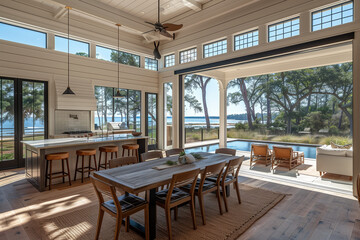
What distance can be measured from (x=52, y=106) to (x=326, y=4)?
718 centimetres

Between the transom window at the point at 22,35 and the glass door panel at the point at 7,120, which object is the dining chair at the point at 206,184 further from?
the transom window at the point at 22,35

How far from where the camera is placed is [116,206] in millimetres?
2178

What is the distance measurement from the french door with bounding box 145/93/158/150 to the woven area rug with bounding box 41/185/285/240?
528 cm

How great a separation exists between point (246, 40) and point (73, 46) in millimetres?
5153

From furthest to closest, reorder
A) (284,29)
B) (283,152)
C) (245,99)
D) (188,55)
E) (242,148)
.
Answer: (245,99) < (242,148) < (188,55) < (283,152) < (284,29)

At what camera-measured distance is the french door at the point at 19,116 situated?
5.59 metres

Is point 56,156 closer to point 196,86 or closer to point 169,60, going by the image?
point 169,60

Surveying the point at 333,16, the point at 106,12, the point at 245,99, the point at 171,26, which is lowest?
the point at 245,99

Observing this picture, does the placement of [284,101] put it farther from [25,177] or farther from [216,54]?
[25,177]

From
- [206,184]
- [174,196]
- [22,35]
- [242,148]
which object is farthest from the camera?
[242,148]

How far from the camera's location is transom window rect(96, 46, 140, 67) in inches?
289

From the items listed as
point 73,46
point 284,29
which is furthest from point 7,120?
point 284,29

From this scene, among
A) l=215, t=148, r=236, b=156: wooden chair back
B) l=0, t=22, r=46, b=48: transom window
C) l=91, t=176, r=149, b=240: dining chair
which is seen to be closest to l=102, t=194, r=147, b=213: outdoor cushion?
l=91, t=176, r=149, b=240: dining chair

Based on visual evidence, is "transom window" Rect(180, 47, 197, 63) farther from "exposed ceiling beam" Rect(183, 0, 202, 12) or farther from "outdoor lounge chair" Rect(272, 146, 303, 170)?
"outdoor lounge chair" Rect(272, 146, 303, 170)
